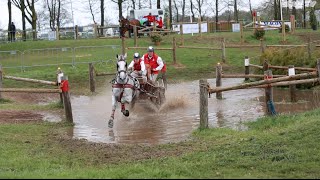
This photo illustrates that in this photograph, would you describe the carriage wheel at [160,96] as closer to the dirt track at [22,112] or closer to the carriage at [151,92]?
the carriage at [151,92]

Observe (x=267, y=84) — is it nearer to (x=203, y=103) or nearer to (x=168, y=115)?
(x=203, y=103)

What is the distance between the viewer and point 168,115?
1614 cm

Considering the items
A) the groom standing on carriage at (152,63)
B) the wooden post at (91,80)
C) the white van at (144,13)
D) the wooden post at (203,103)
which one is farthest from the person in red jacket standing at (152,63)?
the white van at (144,13)

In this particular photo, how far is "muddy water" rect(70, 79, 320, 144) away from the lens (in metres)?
12.8

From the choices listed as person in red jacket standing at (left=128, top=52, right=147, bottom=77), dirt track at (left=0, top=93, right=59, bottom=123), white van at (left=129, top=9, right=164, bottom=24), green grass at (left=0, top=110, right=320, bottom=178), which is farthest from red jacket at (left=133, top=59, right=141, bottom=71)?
white van at (left=129, top=9, right=164, bottom=24)

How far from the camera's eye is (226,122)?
46.9 ft

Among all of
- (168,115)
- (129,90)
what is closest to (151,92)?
(168,115)

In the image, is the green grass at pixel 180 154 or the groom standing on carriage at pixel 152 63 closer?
the green grass at pixel 180 154

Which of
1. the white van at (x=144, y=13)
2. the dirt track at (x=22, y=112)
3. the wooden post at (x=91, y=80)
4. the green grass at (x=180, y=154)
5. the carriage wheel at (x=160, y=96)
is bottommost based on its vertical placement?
the green grass at (x=180, y=154)

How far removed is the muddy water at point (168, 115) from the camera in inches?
503

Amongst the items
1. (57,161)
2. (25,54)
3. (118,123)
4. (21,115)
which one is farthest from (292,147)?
(25,54)

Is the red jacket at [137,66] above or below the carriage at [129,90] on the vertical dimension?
above

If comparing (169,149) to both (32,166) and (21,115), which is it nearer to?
(32,166)

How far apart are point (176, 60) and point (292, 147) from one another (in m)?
23.2
